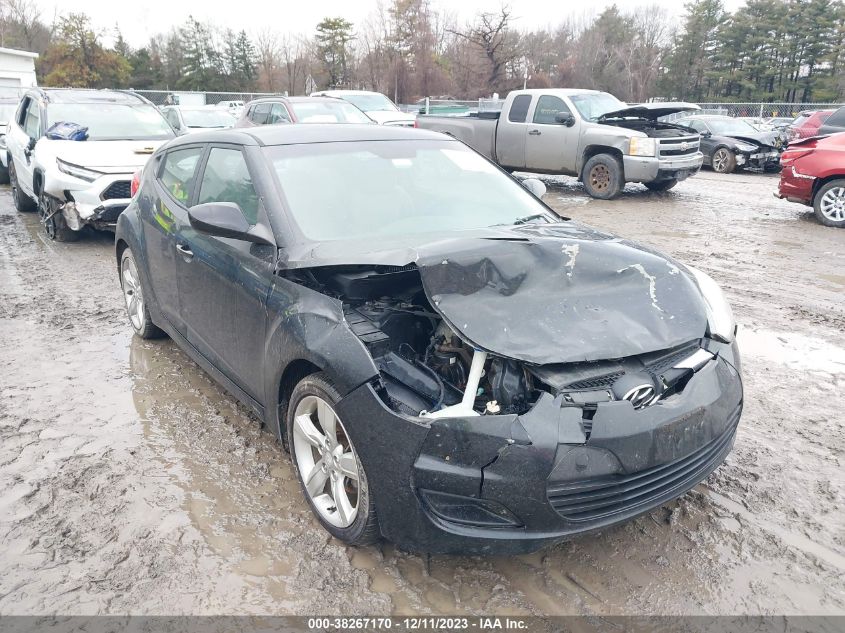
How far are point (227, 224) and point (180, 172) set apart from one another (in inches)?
58.6

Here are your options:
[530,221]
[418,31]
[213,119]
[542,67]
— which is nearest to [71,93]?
[213,119]

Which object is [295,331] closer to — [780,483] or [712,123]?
[780,483]

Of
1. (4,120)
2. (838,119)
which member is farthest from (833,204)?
(4,120)

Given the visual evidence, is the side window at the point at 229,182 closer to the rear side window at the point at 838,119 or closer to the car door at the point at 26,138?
the car door at the point at 26,138

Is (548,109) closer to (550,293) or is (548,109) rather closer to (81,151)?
(81,151)

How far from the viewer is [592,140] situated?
484 inches

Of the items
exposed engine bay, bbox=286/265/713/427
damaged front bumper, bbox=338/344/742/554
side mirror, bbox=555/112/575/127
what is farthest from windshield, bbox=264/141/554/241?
side mirror, bbox=555/112/575/127

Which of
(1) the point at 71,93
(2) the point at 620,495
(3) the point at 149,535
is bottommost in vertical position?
(3) the point at 149,535

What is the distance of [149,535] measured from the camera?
3012mm

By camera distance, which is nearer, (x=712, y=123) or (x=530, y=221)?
(x=530, y=221)

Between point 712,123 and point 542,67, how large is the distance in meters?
43.7

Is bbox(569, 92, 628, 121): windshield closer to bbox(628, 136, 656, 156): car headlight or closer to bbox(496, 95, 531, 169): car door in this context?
bbox(496, 95, 531, 169): car door

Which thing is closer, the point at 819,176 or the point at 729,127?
the point at 819,176

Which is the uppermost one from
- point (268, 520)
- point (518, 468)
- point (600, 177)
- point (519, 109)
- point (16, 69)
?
point (16, 69)
